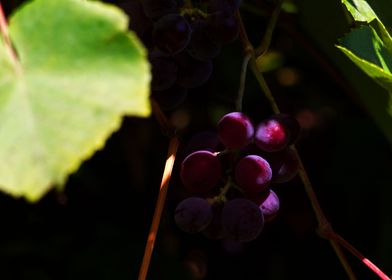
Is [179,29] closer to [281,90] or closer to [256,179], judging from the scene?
[256,179]

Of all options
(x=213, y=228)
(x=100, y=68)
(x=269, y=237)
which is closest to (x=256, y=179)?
(x=213, y=228)

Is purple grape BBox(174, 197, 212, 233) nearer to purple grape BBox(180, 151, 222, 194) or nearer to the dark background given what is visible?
purple grape BBox(180, 151, 222, 194)

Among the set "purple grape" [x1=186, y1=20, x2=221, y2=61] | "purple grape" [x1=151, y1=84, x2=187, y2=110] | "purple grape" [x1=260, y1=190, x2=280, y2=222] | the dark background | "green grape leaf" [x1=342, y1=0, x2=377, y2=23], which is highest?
"green grape leaf" [x1=342, y1=0, x2=377, y2=23]

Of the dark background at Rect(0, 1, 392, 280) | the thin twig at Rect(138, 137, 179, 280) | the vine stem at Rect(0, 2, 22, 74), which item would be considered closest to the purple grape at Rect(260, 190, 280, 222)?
the thin twig at Rect(138, 137, 179, 280)

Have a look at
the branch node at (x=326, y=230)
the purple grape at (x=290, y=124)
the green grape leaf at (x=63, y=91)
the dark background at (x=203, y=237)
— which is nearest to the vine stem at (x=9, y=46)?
the green grape leaf at (x=63, y=91)

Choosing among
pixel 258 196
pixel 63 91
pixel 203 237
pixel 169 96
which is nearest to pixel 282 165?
pixel 258 196

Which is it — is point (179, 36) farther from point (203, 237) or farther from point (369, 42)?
point (203, 237)

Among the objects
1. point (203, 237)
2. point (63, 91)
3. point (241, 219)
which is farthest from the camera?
point (203, 237)
